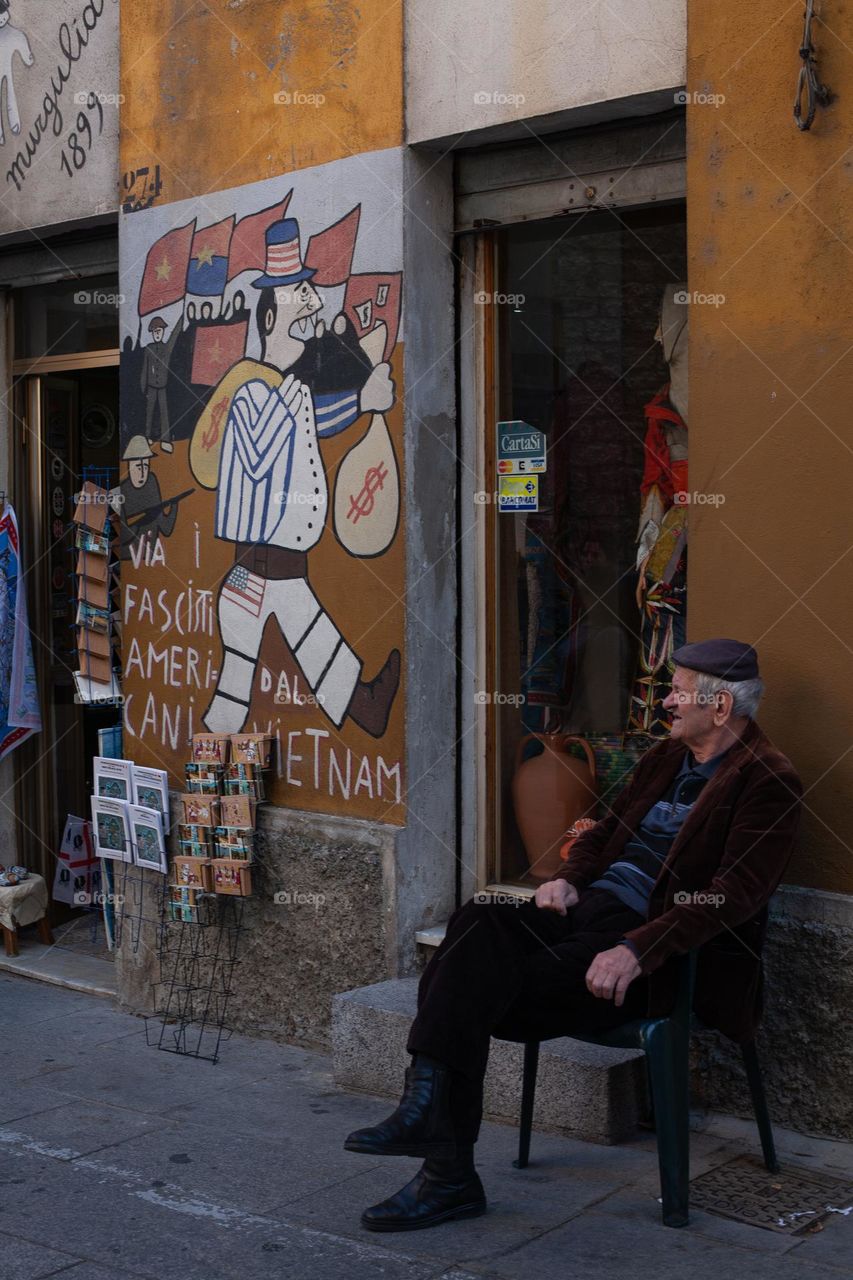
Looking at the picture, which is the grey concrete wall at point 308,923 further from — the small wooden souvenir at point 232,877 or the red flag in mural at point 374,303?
the red flag in mural at point 374,303

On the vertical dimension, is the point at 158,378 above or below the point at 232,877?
above

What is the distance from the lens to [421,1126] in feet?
12.8

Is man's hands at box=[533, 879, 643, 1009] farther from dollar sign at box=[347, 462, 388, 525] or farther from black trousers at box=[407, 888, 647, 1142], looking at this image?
dollar sign at box=[347, 462, 388, 525]

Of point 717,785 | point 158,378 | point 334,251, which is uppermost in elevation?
point 334,251

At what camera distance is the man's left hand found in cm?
384

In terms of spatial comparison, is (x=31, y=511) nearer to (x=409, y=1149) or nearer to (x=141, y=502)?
(x=141, y=502)

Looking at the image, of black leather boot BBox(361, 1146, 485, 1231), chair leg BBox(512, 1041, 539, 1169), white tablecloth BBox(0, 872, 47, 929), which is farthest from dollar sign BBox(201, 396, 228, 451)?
black leather boot BBox(361, 1146, 485, 1231)

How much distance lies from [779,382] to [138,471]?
2999 mm

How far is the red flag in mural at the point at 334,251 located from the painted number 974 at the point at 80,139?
1.44 m

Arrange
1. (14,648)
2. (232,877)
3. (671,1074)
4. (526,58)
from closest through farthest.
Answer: (671,1074) → (526,58) → (232,877) → (14,648)

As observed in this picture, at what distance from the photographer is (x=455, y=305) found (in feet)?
18.6

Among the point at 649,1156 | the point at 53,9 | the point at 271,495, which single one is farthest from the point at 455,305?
the point at 649,1156

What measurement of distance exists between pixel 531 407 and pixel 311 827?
1.76 m

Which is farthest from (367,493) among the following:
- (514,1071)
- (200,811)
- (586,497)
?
(514,1071)
